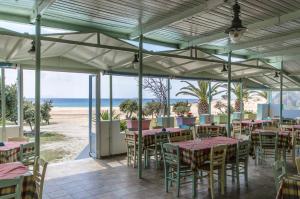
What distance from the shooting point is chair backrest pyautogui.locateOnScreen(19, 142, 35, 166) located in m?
4.55

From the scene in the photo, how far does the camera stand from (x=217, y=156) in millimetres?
4430

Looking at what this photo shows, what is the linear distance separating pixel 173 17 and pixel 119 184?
3.32 m

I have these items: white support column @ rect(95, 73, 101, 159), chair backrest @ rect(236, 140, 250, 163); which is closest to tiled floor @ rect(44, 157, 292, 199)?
chair backrest @ rect(236, 140, 250, 163)

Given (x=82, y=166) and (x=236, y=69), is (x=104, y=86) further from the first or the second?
(x=236, y=69)

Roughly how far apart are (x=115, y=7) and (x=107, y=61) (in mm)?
2599

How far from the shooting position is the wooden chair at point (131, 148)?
638 cm

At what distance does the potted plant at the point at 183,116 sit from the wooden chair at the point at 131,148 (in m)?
2.75

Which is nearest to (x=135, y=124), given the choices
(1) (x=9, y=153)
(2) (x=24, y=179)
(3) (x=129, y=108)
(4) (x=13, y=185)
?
(3) (x=129, y=108)

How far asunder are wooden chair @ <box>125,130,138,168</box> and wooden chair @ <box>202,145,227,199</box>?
2.23 meters

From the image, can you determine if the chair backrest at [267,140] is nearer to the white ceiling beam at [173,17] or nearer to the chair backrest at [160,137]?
the chair backrest at [160,137]

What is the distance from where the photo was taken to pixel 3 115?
6289 mm

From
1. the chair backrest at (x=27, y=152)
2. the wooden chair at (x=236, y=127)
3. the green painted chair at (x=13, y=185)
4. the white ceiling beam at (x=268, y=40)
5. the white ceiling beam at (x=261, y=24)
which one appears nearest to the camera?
the green painted chair at (x=13, y=185)

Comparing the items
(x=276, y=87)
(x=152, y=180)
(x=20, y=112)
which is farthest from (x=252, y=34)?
(x=276, y=87)

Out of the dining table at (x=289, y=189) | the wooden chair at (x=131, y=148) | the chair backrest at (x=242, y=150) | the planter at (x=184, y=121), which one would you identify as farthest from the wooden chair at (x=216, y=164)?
the planter at (x=184, y=121)
